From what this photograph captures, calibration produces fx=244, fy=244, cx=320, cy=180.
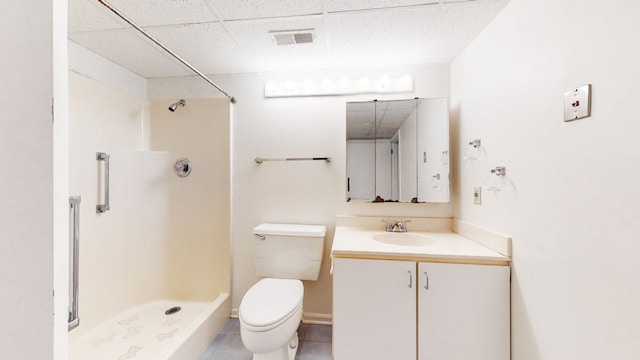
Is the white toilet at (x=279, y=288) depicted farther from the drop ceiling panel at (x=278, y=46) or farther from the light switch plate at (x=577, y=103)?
the light switch plate at (x=577, y=103)

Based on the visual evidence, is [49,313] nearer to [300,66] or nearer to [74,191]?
[74,191]

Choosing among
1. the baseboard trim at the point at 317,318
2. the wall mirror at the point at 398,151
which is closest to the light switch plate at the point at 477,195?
the wall mirror at the point at 398,151

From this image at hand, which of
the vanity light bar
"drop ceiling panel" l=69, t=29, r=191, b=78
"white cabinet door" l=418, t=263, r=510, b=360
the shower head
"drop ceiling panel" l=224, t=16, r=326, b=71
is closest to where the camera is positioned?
"white cabinet door" l=418, t=263, r=510, b=360

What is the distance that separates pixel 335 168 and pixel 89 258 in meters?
1.82

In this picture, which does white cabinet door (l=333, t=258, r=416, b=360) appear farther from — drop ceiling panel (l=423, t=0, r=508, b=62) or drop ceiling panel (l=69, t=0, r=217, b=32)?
drop ceiling panel (l=69, t=0, r=217, b=32)

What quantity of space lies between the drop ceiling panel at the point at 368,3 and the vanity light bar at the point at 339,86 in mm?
607

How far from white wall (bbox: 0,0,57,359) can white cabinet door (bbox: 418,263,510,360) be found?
1.34m

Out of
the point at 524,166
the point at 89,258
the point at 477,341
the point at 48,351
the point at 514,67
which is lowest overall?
the point at 477,341

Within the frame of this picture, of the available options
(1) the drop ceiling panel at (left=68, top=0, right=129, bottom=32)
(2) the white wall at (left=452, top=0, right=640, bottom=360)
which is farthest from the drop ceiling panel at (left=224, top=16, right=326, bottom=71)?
(2) the white wall at (left=452, top=0, right=640, bottom=360)

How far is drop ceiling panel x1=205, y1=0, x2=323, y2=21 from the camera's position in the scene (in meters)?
1.22

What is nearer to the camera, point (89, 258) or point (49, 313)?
point (49, 313)

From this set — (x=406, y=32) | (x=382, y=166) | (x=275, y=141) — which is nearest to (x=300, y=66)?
(x=275, y=141)

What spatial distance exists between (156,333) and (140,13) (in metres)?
2.00

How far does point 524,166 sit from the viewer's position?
3.60 ft
